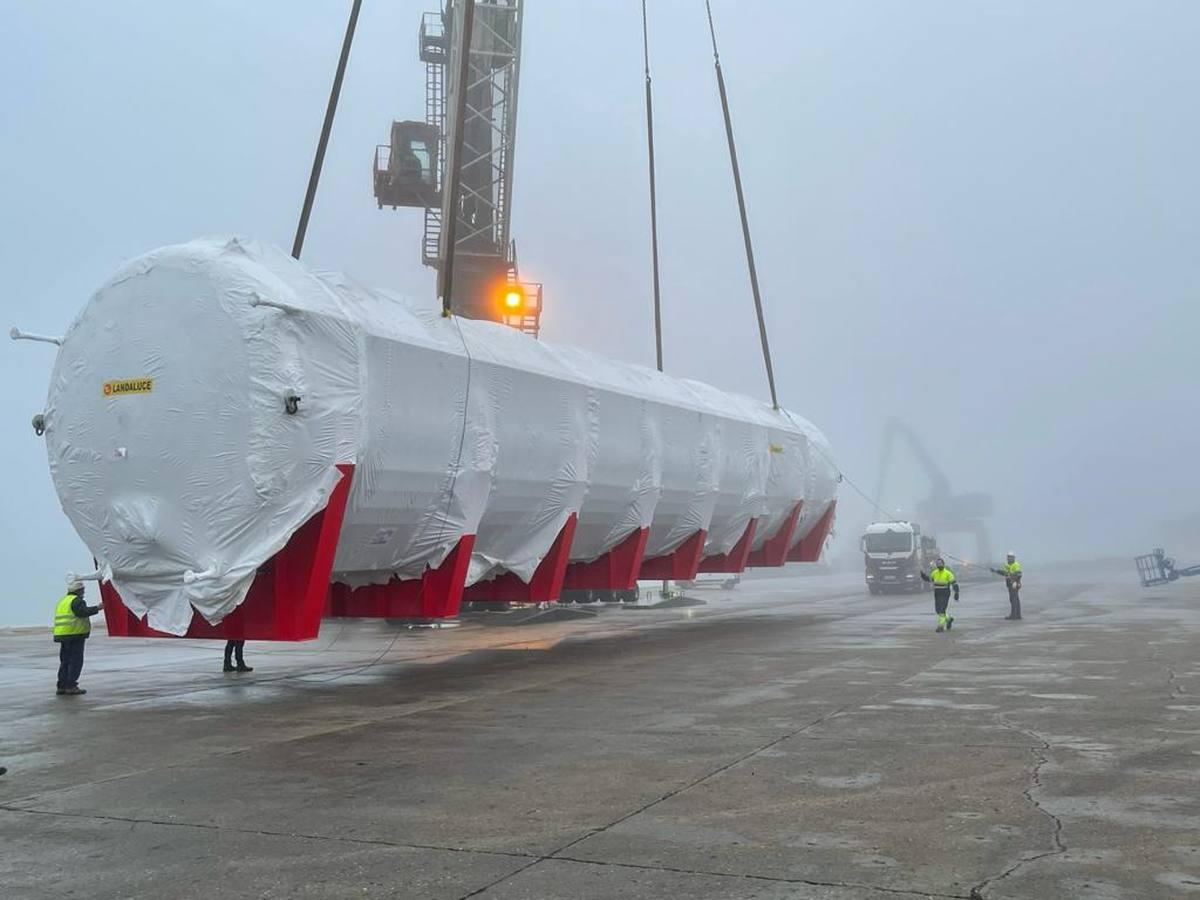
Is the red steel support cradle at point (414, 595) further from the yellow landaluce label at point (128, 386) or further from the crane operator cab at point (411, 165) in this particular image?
the crane operator cab at point (411, 165)

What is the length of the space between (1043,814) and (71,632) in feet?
35.1

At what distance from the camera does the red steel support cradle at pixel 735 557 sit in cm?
1908

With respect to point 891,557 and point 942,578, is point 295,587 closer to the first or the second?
point 942,578

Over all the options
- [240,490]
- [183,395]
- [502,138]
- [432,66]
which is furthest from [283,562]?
[432,66]

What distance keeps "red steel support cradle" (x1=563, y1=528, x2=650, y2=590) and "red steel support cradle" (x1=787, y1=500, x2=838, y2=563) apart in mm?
7609

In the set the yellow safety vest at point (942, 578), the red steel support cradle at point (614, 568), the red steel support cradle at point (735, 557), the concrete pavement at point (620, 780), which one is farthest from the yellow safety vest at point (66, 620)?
the yellow safety vest at point (942, 578)

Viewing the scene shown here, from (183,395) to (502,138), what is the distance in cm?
1921

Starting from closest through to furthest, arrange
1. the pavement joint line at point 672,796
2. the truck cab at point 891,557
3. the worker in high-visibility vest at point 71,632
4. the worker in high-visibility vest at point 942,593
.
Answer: the pavement joint line at point 672,796
the worker in high-visibility vest at point 71,632
the worker in high-visibility vest at point 942,593
the truck cab at point 891,557

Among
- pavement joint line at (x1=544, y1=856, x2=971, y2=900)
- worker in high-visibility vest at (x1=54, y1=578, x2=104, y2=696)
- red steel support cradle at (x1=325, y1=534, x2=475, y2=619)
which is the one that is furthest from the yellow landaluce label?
pavement joint line at (x1=544, y1=856, x2=971, y2=900)

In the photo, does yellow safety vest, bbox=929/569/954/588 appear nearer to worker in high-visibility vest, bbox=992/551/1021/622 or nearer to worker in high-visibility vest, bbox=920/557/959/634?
worker in high-visibility vest, bbox=920/557/959/634

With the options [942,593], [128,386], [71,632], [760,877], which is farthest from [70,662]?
[942,593]

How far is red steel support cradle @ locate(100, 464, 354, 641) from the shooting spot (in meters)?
9.70

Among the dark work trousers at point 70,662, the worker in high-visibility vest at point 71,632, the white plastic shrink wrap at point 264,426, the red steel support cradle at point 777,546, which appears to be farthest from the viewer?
the red steel support cradle at point 777,546

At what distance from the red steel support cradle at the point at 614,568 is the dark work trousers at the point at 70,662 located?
21.4 ft
